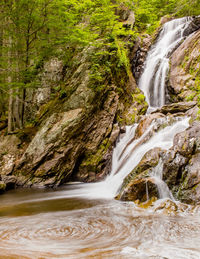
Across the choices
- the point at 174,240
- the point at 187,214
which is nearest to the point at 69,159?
the point at 187,214

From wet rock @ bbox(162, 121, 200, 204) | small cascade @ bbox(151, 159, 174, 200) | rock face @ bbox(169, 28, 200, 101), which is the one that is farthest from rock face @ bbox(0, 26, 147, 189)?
wet rock @ bbox(162, 121, 200, 204)

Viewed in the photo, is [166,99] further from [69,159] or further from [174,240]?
[174,240]

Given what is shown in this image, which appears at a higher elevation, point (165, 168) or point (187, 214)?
point (165, 168)

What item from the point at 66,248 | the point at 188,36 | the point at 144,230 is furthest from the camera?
the point at 188,36

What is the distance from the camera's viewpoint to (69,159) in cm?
980

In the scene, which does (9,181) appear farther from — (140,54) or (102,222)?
(140,54)

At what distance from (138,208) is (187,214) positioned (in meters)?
1.20

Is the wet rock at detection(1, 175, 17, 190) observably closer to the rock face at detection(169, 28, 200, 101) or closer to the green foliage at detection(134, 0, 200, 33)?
the rock face at detection(169, 28, 200, 101)

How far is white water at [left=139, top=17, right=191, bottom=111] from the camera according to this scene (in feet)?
41.7

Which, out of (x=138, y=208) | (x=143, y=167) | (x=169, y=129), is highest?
(x=169, y=129)

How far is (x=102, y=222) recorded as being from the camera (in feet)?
15.5

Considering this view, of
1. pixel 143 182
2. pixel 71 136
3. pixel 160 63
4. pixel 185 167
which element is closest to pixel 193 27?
pixel 160 63

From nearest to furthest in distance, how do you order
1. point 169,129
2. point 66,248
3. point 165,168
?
1. point 66,248
2. point 165,168
3. point 169,129

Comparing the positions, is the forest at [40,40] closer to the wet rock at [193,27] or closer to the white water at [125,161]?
the wet rock at [193,27]
